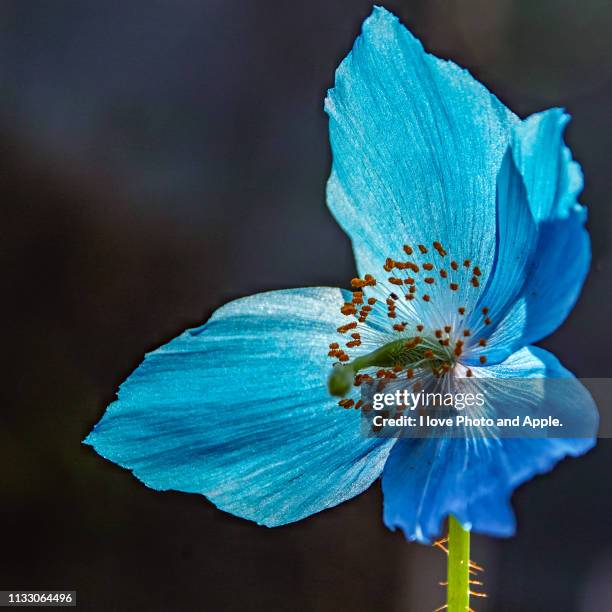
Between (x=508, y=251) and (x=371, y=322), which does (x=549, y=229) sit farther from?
(x=371, y=322)

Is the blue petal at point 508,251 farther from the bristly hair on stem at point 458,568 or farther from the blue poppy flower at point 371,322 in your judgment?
the bristly hair on stem at point 458,568

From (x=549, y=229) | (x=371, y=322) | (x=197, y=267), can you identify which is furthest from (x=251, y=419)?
(x=197, y=267)

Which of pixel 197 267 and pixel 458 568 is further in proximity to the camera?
pixel 197 267

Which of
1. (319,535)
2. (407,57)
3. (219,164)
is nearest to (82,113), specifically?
(219,164)

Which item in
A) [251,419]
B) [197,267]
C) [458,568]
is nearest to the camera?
[458,568]

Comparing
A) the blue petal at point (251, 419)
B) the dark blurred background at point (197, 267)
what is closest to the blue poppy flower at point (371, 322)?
the blue petal at point (251, 419)

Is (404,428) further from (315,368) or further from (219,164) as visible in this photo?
(219,164)
